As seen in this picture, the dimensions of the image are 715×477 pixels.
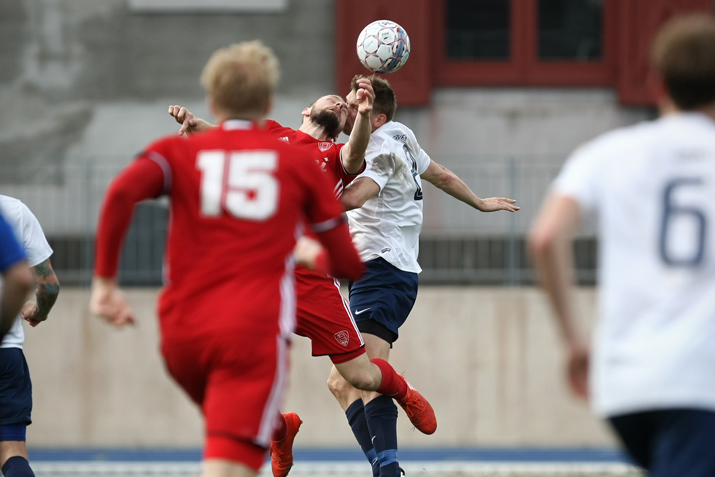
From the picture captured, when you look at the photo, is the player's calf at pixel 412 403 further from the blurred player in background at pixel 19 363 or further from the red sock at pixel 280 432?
the blurred player in background at pixel 19 363

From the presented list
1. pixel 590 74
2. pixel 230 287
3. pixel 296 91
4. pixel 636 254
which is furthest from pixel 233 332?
pixel 590 74

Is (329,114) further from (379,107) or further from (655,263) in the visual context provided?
(655,263)

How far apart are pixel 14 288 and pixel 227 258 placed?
2.21ft

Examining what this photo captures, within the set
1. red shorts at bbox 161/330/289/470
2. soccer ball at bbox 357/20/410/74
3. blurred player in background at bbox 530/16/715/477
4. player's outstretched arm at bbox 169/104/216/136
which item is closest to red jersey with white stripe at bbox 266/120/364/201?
player's outstretched arm at bbox 169/104/216/136

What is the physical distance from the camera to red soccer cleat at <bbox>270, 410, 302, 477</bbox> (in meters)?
5.32

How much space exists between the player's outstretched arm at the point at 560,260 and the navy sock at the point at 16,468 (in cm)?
301

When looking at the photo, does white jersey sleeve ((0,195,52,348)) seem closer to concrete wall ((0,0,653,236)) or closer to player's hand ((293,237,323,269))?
player's hand ((293,237,323,269))

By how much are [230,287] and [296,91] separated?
30.0 ft

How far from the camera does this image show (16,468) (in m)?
4.47

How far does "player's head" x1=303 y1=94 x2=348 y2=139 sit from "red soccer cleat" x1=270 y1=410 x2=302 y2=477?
1.64m

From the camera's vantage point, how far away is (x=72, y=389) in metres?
10.9

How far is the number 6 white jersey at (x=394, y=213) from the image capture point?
535 cm

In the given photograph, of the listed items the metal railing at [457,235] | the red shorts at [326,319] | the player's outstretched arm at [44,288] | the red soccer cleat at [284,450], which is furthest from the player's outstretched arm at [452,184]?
the metal railing at [457,235]

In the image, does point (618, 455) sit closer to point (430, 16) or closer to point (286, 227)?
point (430, 16)
